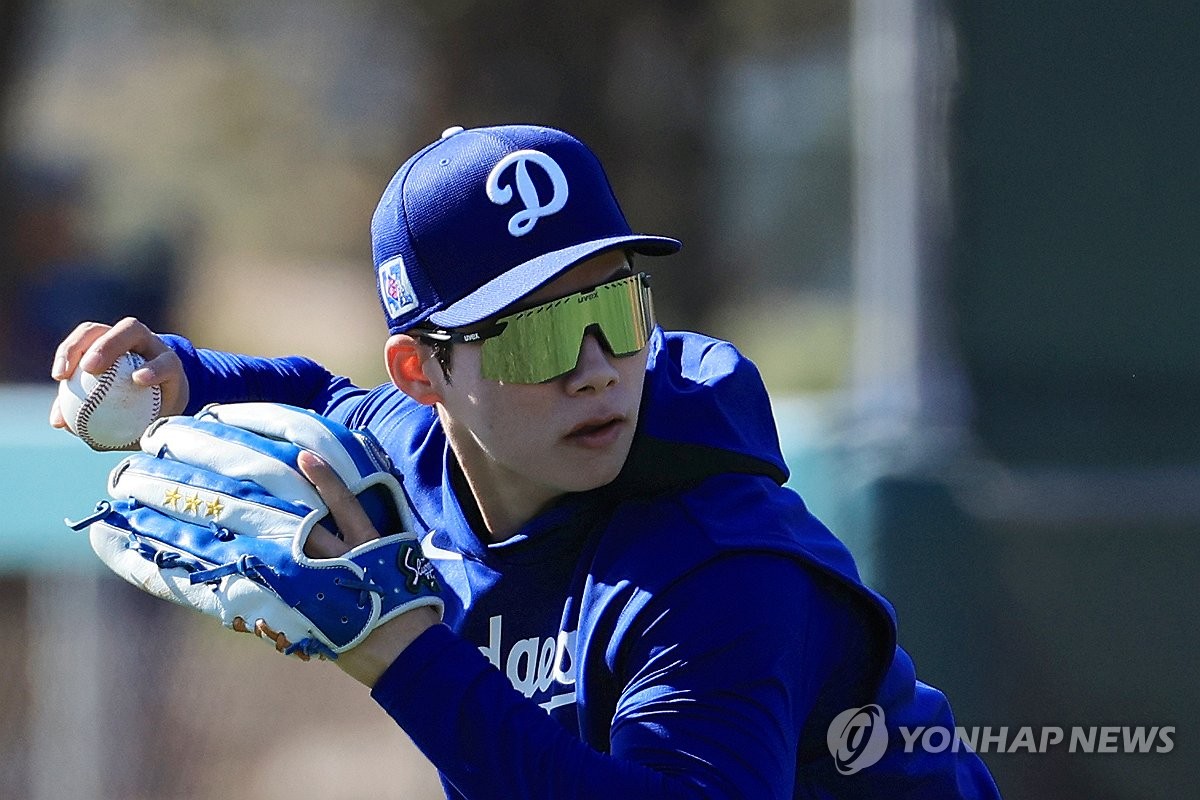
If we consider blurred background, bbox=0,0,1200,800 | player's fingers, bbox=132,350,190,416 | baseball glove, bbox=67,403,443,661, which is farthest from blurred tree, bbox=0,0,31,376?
baseball glove, bbox=67,403,443,661

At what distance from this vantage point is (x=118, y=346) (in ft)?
7.61

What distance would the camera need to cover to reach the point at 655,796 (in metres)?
1.67

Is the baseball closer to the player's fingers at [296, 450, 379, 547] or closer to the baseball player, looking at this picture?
the baseball player

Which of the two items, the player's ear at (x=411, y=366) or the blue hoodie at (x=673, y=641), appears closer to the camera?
the blue hoodie at (x=673, y=641)

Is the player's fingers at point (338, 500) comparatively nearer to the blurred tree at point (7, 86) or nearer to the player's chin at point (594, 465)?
the player's chin at point (594, 465)

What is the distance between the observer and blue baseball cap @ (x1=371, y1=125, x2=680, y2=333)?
193 cm

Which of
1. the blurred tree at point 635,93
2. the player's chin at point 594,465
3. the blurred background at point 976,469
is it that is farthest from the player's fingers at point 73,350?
the blurred tree at point 635,93

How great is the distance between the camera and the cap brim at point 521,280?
6.17ft

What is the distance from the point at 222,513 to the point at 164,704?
273cm

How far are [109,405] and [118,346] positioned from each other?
0.30 ft

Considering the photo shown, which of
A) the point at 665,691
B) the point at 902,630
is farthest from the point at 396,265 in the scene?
the point at 902,630

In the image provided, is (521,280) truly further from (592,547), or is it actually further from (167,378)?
A: (167,378)

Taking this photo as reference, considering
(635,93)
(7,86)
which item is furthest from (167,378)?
(635,93)

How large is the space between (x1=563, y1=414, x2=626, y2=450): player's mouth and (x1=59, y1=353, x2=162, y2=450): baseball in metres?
0.77
